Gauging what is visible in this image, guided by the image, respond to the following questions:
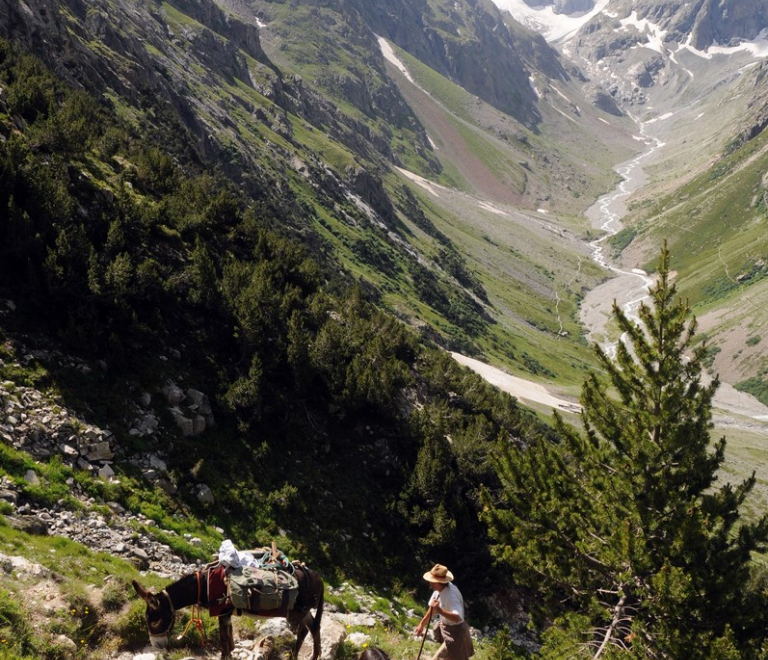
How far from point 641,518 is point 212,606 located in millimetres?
10863

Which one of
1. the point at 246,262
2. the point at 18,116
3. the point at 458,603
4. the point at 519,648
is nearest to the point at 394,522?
the point at 519,648

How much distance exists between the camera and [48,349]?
51.4ft

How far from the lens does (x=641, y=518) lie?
42.6ft

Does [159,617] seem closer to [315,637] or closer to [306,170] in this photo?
[315,637]

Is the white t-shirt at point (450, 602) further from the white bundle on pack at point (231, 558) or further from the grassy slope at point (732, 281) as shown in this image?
the grassy slope at point (732, 281)

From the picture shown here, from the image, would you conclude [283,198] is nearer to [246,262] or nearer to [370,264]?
[370,264]

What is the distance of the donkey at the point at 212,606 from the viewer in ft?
26.0

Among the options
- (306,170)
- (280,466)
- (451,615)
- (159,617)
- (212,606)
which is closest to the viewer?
(159,617)

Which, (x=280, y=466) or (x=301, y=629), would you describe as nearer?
(x=301, y=629)

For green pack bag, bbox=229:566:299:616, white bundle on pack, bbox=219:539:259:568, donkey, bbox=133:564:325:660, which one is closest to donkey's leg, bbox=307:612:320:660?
donkey, bbox=133:564:325:660

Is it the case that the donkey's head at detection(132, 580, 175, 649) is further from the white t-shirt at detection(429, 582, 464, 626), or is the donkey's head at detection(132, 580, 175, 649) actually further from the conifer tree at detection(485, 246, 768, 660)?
the conifer tree at detection(485, 246, 768, 660)

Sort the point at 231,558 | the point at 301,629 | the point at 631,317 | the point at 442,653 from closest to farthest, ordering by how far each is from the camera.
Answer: the point at 231,558 < the point at 442,653 < the point at 301,629 < the point at 631,317

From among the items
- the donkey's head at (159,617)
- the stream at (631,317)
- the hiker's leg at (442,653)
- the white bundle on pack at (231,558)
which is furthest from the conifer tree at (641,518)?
the stream at (631,317)

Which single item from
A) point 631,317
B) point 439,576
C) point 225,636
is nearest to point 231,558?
point 225,636
